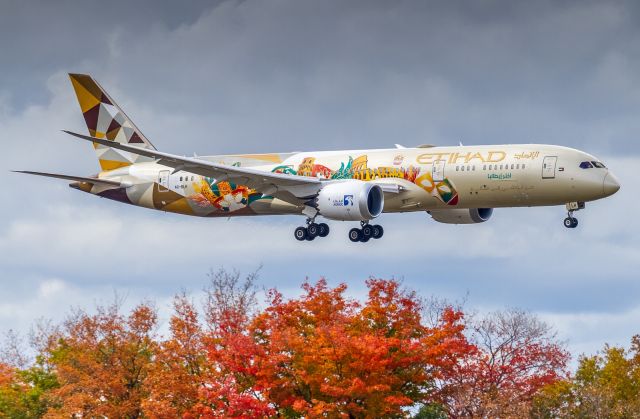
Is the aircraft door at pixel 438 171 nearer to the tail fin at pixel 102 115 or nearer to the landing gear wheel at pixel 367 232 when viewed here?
the landing gear wheel at pixel 367 232

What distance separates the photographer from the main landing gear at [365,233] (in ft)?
252

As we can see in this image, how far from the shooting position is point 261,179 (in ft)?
254

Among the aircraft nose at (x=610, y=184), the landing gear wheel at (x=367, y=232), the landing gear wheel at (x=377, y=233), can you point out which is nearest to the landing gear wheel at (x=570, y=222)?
the aircraft nose at (x=610, y=184)

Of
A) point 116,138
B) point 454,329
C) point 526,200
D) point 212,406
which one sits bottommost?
point 212,406

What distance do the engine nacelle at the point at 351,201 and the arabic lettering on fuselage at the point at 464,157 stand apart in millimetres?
3251

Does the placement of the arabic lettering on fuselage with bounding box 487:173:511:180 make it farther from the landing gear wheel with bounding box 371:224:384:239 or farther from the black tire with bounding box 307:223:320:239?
the black tire with bounding box 307:223:320:239

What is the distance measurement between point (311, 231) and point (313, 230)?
138 mm

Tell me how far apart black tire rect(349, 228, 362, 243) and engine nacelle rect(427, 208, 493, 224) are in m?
5.72

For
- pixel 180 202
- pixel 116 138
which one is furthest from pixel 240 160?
pixel 116 138

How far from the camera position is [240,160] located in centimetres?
8450

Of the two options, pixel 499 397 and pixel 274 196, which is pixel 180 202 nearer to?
pixel 274 196

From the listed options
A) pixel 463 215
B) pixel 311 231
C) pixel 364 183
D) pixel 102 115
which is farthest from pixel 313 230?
pixel 102 115

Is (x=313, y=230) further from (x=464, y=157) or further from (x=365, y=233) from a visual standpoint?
(x=464, y=157)

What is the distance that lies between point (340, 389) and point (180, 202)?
58.2ft
